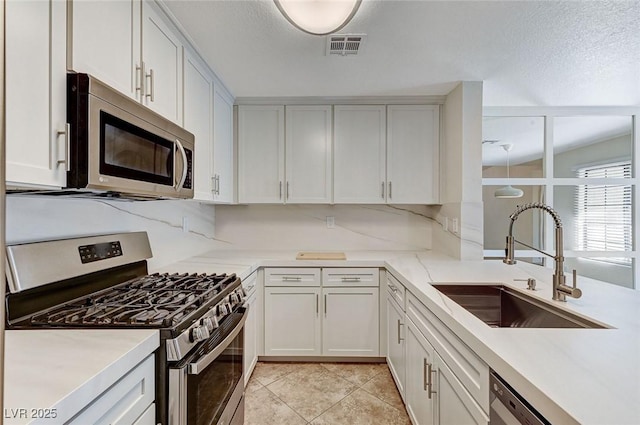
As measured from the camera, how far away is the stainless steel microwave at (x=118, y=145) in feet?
3.13

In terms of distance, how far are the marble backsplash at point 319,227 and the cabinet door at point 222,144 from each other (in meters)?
0.43

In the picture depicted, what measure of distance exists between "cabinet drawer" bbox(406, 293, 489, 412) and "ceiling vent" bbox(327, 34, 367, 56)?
1522 mm

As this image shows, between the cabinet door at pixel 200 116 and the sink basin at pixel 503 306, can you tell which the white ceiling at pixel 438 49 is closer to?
the cabinet door at pixel 200 116

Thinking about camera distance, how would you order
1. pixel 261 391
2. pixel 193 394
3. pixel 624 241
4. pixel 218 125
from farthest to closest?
pixel 624 241 < pixel 218 125 < pixel 261 391 < pixel 193 394

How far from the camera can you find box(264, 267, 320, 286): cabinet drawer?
8.20 feet

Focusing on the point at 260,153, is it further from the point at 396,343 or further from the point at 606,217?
the point at 606,217

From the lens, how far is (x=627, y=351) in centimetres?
85

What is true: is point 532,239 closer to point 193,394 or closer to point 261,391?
point 261,391

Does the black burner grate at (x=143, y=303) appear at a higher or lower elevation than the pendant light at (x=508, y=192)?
lower

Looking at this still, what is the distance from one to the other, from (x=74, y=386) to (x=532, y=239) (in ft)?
11.9

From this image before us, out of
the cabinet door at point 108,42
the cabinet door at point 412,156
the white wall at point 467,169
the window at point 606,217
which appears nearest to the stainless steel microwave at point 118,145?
the cabinet door at point 108,42

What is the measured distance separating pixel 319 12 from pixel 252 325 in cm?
207

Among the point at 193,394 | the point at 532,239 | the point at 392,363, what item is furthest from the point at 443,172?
the point at 193,394

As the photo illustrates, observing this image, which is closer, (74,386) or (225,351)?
(74,386)
